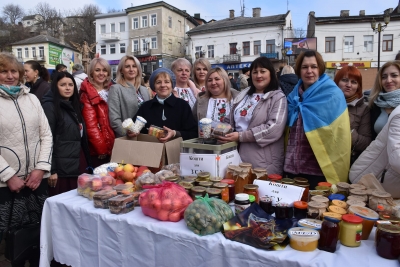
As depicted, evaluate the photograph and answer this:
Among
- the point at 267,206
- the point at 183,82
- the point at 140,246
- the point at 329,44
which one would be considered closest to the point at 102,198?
the point at 140,246

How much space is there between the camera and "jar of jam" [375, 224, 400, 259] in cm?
128

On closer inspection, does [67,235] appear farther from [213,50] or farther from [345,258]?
[213,50]

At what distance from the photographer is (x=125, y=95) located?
3359 millimetres

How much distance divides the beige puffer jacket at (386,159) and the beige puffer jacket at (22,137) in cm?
269

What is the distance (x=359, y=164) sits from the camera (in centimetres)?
222

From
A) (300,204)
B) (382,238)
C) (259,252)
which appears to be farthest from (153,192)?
(382,238)

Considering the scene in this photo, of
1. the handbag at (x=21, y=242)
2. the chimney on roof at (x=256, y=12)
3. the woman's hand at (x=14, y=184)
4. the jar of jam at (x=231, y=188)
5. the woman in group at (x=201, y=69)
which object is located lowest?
the handbag at (x=21, y=242)

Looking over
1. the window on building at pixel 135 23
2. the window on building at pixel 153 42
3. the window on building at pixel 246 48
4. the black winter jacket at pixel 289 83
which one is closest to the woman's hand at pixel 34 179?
the black winter jacket at pixel 289 83

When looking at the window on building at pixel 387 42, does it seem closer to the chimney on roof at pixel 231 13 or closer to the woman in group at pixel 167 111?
the chimney on roof at pixel 231 13

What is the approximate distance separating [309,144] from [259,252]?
1301 mm

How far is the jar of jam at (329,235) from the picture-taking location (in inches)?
53.5

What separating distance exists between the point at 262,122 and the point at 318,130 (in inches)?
18.4

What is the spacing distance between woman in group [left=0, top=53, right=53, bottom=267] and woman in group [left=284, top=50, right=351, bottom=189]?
225 centimetres

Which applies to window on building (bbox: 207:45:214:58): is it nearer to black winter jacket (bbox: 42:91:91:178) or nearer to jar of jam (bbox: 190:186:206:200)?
black winter jacket (bbox: 42:91:91:178)
